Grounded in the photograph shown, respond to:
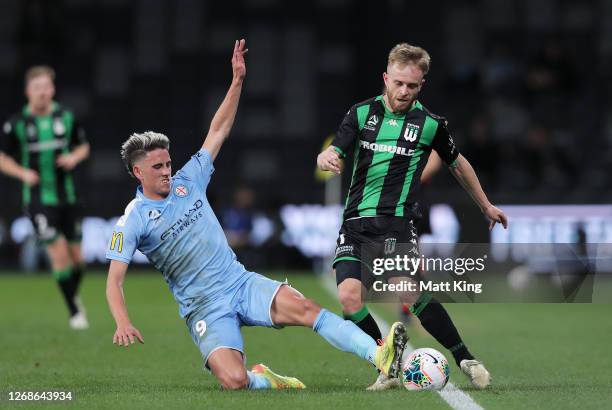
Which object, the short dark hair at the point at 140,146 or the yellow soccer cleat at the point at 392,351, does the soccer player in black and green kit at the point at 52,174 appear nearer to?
the short dark hair at the point at 140,146

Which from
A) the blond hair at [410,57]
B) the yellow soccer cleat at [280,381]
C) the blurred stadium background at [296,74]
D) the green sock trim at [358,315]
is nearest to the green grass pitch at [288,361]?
the yellow soccer cleat at [280,381]

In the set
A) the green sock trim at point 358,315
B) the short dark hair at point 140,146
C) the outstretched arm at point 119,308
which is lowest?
the green sock trim at point 358,315

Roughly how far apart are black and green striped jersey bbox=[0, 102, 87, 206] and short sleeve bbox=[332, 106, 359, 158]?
5.16m

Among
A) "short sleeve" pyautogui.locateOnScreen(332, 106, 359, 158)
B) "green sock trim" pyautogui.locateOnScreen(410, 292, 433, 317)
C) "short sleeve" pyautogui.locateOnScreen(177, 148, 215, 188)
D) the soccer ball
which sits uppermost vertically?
"short sleeve" pyautogui.locateOnScreen(332, 106, 359, 158)

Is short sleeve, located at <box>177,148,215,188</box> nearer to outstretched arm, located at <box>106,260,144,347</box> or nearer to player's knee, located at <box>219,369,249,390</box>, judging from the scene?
outstretched arm, located at <box>106,260,144,347</box>

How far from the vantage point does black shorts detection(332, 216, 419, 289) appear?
7.54m

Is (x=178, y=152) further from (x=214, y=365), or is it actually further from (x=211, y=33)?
(x=214, y=365)

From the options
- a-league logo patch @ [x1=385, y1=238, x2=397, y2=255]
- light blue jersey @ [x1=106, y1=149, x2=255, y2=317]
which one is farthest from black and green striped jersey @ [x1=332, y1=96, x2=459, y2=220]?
light blue jersey @ [x1=106, y1=149, x2=255, y2=317]

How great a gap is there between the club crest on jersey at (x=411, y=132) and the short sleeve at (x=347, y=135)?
29 centimetres

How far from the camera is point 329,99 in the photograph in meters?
23.5

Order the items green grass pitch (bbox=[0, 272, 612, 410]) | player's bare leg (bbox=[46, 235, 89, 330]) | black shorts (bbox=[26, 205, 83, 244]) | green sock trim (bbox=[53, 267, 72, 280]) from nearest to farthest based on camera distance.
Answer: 1. green grass pitch (bbox=[0, 272, 612, 410])
2. player's bare leg (bbox=[46, 235, 89, 330])
3. green sock trim (bbox=[53, 267, 72, 280])
4. black shorts (bbox=[26, 205, 83, 244])

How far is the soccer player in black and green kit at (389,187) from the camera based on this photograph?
7.54 meters

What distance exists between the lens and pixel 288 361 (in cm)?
927

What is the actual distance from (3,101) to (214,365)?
16860mm
